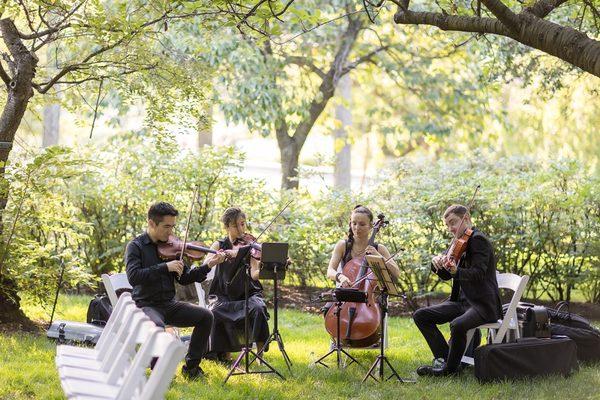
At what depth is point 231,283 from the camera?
773 cm

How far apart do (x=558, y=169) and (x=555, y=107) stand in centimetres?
577

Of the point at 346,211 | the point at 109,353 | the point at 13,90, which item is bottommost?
the point at 109,353

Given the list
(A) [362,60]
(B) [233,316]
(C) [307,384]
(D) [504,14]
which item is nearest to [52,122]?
(A) [362,60]

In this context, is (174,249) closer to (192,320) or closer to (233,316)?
(192,320)

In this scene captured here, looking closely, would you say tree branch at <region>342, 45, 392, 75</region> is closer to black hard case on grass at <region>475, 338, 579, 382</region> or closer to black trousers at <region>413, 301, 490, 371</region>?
black trousers at <region>413, 301, 490, 371</region>

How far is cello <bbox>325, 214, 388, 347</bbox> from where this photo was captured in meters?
7.39

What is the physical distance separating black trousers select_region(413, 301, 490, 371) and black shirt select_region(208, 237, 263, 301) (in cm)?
140

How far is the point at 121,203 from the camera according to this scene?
11.5m

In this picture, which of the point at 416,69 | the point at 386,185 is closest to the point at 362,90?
the point at 416,69

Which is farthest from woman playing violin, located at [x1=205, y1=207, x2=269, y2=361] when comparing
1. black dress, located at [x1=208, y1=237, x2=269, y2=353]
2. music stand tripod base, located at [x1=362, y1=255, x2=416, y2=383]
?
music stand tripod base, located at [x1=362, y1=255, x2=416, y2=383]

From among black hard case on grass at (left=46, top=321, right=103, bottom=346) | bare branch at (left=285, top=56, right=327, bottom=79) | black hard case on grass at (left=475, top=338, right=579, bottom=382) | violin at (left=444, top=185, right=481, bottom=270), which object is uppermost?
bare branch at (left=285, top=56, right=327, bottom=79)

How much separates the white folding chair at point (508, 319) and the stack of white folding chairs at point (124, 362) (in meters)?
2.98

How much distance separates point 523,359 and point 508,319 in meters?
0.32

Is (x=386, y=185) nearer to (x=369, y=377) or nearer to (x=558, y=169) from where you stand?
(x=558, y=169)
